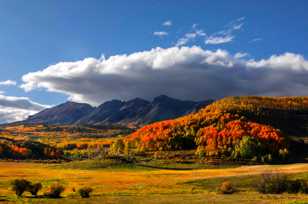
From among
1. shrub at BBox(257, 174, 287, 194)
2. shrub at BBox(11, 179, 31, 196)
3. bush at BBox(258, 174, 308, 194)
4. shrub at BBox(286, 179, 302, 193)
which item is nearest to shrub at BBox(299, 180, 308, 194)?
bush at BBox(258, 174, 308, 194)

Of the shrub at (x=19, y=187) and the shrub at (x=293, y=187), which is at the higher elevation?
the shrub at (x=19, y=187)

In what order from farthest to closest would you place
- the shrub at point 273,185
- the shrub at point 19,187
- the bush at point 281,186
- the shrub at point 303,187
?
the shrub at point 273,185 → the bush at point 281,186 → the shrub at point 303,187 → the shrub at point 19,187

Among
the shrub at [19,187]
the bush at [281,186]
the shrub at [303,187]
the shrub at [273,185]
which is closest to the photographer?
the shrub at [19,187]

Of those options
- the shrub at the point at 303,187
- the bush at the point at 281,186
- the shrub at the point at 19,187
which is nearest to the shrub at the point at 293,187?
the bush at the point at 281,186

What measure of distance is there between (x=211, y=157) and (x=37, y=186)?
142500 millimetres

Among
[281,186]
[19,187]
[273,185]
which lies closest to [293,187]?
[281,186]

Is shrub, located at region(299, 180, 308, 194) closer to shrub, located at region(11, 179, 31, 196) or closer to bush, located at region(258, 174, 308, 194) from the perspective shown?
bush, located at region(258, 174, 308, 194)

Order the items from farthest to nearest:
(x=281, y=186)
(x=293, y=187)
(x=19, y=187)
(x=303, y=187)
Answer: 1. (x=281, y=186)
2. (x=293, y=187)
3. (x=303, y=187)
4. (x=19, y=187)

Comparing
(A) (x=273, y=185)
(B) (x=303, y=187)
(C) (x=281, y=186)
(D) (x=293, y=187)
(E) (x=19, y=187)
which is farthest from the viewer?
(C) (x=281, y=186)

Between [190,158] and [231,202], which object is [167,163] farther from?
[231,202]

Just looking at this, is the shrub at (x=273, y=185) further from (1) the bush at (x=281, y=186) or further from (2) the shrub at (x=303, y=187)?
(2) the shrub at (x=303, y=187)

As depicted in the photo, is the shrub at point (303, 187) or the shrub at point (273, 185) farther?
the shrub at point (273, 185)

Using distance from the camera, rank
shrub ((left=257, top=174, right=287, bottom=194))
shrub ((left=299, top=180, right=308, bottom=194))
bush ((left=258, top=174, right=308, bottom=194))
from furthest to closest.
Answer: shrub ((left=257, top=174, right=287, bottom=194)), bush ((left=258, top=174, right=308, bottom=194)), shrub ((left=299, top=180, right=308, bottom=194))

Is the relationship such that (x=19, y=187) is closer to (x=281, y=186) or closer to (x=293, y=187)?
(x=281, y=186)
